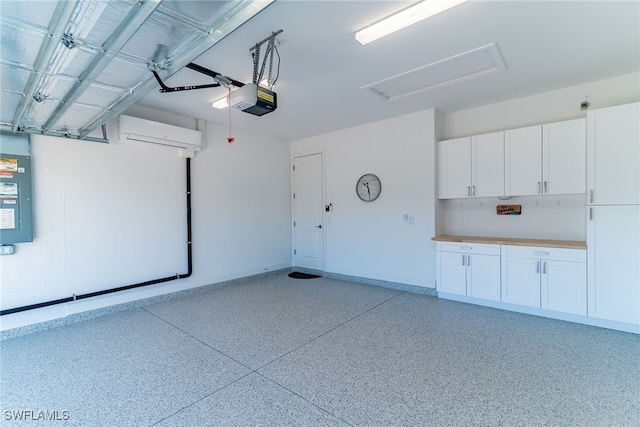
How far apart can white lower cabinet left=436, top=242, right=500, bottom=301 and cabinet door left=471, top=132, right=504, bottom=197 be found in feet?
2.64

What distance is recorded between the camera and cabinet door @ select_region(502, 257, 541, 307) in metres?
3.54

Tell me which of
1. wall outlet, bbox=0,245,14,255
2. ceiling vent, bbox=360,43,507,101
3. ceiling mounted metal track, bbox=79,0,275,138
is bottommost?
wall outlet, bbox=0,245,14,255

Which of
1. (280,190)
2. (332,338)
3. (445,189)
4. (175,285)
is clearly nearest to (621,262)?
(445,189)

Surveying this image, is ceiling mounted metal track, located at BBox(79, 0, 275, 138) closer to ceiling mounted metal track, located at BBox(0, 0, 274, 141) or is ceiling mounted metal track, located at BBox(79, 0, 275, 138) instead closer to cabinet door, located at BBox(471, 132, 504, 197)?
ceiling mounted metal track, located at BBox(0, 0, 274, 141)

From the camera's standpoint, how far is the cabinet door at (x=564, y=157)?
343 cm

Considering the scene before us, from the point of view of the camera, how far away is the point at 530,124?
395 centimetres

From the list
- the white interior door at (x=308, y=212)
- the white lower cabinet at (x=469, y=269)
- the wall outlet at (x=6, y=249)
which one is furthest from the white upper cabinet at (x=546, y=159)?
the wall outlet at (x=6, y=249)

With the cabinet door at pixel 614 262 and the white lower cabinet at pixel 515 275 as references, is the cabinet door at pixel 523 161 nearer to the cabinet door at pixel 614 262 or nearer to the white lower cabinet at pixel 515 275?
the cabinet door at pixel 614 262

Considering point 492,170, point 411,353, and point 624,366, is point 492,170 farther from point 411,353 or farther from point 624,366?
point 411,353

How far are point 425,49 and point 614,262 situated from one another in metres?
3.07

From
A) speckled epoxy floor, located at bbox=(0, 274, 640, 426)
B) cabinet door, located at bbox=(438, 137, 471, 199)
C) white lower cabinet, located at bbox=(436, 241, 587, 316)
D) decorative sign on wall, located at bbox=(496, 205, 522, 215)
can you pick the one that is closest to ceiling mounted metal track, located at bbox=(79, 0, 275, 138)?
speckled epoxy floor, located at bbox=(0, 274, 640, 426)

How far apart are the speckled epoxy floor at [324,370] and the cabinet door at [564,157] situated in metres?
1.65

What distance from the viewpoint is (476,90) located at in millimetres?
3719

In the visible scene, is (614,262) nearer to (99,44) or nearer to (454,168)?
(454,168)
